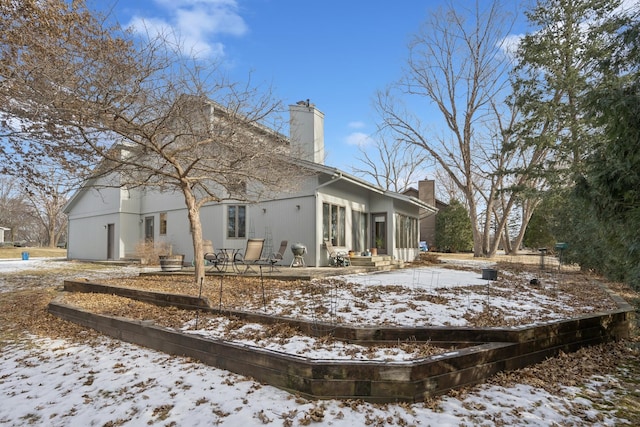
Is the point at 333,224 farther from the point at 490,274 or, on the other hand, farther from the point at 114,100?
the point at 114,100

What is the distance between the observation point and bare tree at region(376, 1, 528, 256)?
67.8ft

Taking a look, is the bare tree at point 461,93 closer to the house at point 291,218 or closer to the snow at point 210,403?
the house at point 291,218

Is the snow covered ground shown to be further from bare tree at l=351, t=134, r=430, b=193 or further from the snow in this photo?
bare tree at l=351, t=134, r=430, b=193

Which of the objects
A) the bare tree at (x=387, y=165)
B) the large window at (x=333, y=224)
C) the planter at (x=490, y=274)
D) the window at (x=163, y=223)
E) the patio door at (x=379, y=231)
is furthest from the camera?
the bare tree at (x=387, y=165)

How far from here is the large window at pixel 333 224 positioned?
39.8ft

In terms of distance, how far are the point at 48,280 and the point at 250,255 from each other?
6135 millimetres

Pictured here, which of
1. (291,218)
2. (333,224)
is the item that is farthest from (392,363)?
(333,224)

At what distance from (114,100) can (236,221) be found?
26.9ft

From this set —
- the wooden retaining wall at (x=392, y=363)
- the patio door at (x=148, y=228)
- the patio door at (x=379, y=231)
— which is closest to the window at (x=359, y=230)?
the patio door at (x=379, y=231)

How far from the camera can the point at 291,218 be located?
40.1ft

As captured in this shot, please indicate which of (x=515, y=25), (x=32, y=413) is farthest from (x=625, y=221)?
(x=515, y=25)

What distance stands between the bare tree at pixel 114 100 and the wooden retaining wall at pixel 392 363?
306cm

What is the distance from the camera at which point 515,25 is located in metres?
19.6

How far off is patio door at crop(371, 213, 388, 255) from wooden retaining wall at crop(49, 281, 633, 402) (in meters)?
9.56
